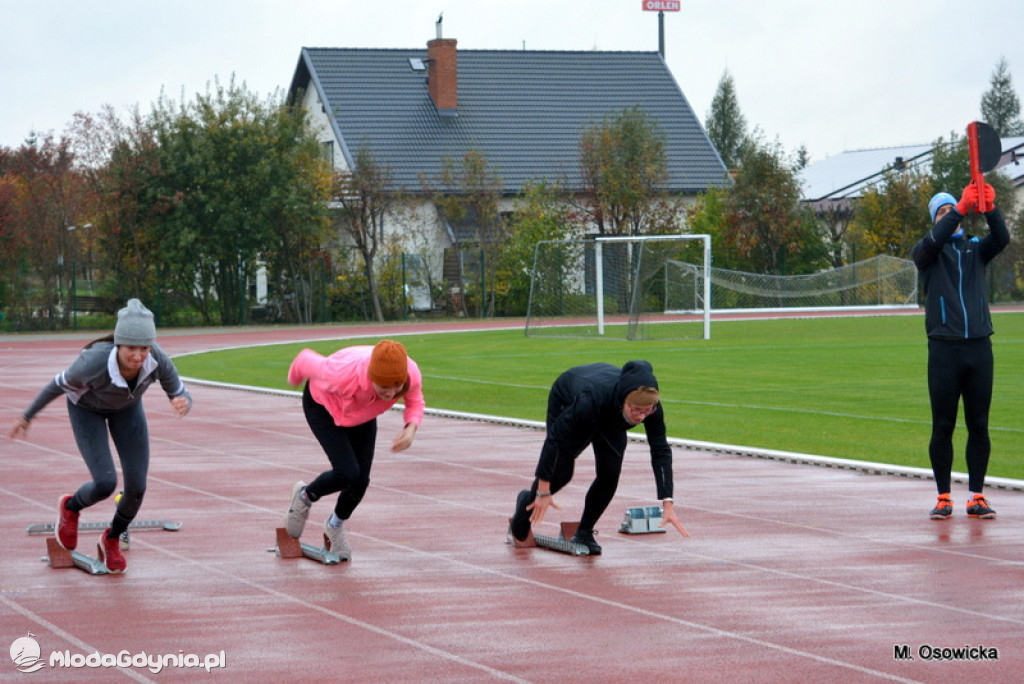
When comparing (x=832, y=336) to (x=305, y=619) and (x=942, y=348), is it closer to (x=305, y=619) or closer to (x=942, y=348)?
Answer: (x=942, y=348)

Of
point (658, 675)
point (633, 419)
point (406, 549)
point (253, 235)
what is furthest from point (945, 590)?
point (253, 235)

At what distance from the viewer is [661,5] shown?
74688 millimetres

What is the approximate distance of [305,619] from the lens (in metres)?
7.29

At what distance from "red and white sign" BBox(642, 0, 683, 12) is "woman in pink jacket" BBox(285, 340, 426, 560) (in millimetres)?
67965

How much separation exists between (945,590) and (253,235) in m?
36.3

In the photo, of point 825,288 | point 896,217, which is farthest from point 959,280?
point 896,217

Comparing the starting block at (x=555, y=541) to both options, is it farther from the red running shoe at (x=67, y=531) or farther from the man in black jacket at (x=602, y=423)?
the red running shoe at (x=67, y=531)

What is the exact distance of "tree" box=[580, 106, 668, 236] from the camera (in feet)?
160

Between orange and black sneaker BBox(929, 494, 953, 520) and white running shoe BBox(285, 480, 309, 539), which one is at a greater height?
white running shoe BBox(285, 480, 309, 539)

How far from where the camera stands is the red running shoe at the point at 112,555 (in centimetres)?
845

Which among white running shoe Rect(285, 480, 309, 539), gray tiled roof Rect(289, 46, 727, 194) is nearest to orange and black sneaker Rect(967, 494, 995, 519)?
white running shoe Rect(285, 480, 309, 539)

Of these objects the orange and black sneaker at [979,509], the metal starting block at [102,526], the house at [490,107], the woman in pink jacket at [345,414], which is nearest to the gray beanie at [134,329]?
the woman in pink jacket at [345,414]

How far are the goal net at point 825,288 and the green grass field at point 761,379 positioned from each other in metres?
9.65

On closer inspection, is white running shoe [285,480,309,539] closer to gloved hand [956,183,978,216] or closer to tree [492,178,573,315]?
gloved hand [956,183,978,216]
